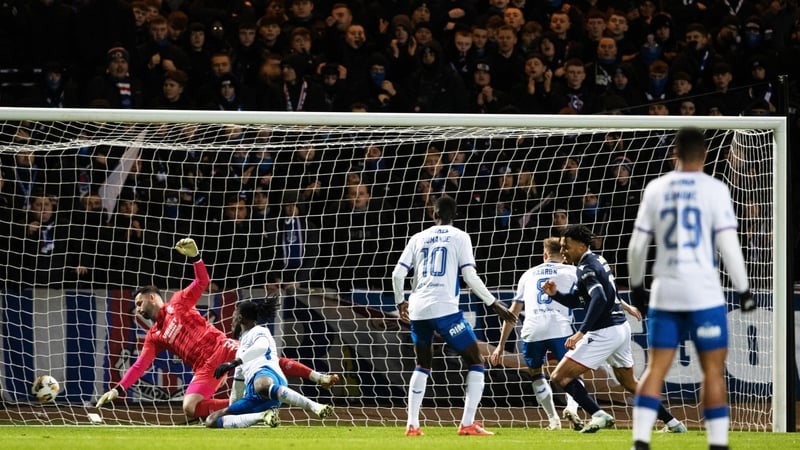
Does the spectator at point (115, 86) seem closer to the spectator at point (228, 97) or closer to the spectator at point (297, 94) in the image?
the spectator at point (228, 97)

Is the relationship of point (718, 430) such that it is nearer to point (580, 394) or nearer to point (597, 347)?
point (597, 347)

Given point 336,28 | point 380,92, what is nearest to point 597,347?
point 380,92

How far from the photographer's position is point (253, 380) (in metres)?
10.7

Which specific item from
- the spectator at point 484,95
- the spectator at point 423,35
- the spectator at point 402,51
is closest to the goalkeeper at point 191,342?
the spectator at point 484,95

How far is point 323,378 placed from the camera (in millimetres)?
10562

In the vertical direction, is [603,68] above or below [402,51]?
below

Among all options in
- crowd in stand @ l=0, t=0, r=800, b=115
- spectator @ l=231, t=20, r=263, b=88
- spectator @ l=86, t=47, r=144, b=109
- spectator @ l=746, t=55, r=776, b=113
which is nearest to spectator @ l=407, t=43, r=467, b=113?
crowd in stand @ l=0, t=0, r=800, b=115

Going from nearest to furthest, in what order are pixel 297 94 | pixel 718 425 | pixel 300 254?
pixel 718 425 < pixel 300 254 < pixel 297 94

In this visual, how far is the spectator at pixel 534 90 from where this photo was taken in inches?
578

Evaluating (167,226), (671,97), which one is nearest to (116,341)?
(167,226)

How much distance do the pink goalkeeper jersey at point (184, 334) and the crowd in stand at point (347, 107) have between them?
4.03 feet

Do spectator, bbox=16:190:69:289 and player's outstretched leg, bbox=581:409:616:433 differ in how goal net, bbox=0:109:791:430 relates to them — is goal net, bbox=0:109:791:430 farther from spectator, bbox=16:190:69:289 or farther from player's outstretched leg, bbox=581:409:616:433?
player's outstretched leg, bbox=581:409:616:433

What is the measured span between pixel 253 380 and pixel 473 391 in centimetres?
204

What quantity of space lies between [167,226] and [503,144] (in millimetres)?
3891
